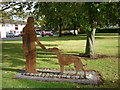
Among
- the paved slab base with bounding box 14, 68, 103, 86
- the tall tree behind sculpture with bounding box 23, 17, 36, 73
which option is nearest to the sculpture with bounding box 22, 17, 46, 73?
the tall tree behind sculpture with bounding box 23, 17, 36, 73

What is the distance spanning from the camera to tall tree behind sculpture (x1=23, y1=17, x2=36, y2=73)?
693cm

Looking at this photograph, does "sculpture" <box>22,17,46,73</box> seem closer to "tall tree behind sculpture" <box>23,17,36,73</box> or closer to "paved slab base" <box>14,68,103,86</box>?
"tall tree behind sculpture" <box>23,17,36,73</box>

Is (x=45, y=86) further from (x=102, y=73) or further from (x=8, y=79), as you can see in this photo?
(x=102, y=73)

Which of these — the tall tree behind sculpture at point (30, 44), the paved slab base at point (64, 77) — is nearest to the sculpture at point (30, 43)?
the tall tree behind sculpture at point (30, 44)

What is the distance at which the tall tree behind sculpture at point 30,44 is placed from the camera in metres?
6.93

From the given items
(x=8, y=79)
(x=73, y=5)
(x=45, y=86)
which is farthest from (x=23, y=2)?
(x=45, y=86)

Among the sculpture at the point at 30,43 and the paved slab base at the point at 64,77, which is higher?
the sculpture at the point at 30,43

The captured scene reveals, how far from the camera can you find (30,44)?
7.01 metres

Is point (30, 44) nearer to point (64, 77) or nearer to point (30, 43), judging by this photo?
point (30, 43)

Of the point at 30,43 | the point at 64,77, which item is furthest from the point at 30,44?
the point at 64,77

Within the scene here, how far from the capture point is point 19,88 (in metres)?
5.44

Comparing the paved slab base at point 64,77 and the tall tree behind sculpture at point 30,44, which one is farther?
the tall tree behind sculpture at point 30,44

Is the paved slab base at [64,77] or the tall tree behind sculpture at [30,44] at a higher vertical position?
the tall tree behind sculpture at [30,44]

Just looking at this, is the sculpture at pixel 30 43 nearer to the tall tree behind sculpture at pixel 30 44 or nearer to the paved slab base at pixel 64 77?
the tall tree behind sculpture at pixel 30 44
